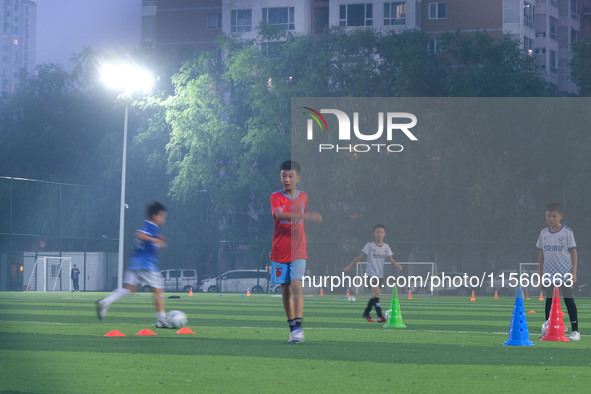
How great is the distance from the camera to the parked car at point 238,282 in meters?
59.2

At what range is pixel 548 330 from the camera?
14.0 metres

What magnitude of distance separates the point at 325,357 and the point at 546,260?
5235 mm

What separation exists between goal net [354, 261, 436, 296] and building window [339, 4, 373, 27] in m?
28.8

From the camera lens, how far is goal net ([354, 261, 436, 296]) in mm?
51094

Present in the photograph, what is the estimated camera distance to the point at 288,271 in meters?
12.4

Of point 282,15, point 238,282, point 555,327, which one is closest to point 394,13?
point 282,15

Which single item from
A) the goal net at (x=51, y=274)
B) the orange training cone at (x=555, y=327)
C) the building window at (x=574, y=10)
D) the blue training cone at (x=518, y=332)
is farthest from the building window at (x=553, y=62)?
the blue training cone at (x=518, y=332)

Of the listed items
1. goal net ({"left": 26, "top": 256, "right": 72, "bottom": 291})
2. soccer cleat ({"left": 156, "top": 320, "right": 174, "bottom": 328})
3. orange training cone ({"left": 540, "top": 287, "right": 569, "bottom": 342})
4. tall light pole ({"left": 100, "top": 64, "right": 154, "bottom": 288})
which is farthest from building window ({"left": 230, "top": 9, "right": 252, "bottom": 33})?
orange training cone ({"left": 540, "top": 287, "right": 569, "bottom": 342})

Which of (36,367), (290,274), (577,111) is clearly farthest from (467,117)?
(36,367)

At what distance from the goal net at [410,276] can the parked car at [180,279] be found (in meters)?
13.1

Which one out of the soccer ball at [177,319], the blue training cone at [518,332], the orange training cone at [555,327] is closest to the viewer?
the blue training cone at [518,332]

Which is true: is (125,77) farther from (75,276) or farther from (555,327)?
(555,327)

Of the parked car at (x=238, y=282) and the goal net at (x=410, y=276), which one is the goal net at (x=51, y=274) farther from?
the goal net at (x=410, y=276)

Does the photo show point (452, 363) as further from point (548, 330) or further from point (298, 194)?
point (548, 330)
